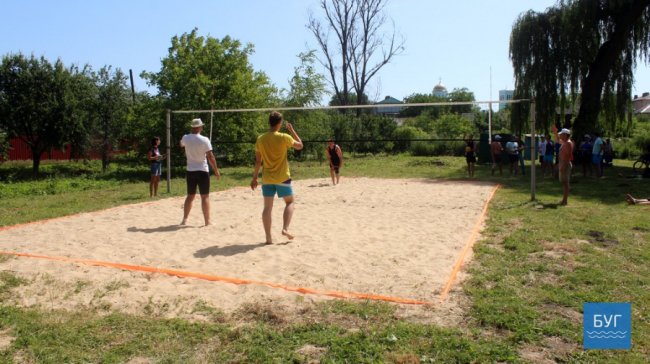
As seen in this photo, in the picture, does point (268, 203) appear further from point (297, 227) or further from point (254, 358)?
point (254, 358)

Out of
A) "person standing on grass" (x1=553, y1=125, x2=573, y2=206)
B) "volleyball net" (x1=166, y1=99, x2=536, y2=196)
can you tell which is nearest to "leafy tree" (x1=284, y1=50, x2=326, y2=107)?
"volleyball net" (x1=166, y1=99, x2=536, y2=196)

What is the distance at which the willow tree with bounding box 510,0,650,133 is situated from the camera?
679 inches

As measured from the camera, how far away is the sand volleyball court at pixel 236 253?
438cm

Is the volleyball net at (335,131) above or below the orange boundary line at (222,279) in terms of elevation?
above

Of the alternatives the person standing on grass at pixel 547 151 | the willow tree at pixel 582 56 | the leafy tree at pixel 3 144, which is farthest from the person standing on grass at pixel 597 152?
the leafy tree at pixel 3 144

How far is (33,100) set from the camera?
61.9 feet

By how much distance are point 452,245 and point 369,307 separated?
2439 millimetres

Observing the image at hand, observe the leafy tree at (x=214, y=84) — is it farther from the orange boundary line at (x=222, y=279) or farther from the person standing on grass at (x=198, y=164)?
the orange boundary line at (x=222, y=279)

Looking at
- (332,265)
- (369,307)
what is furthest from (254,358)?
(332,265)

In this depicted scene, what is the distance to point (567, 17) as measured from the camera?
17.5m
